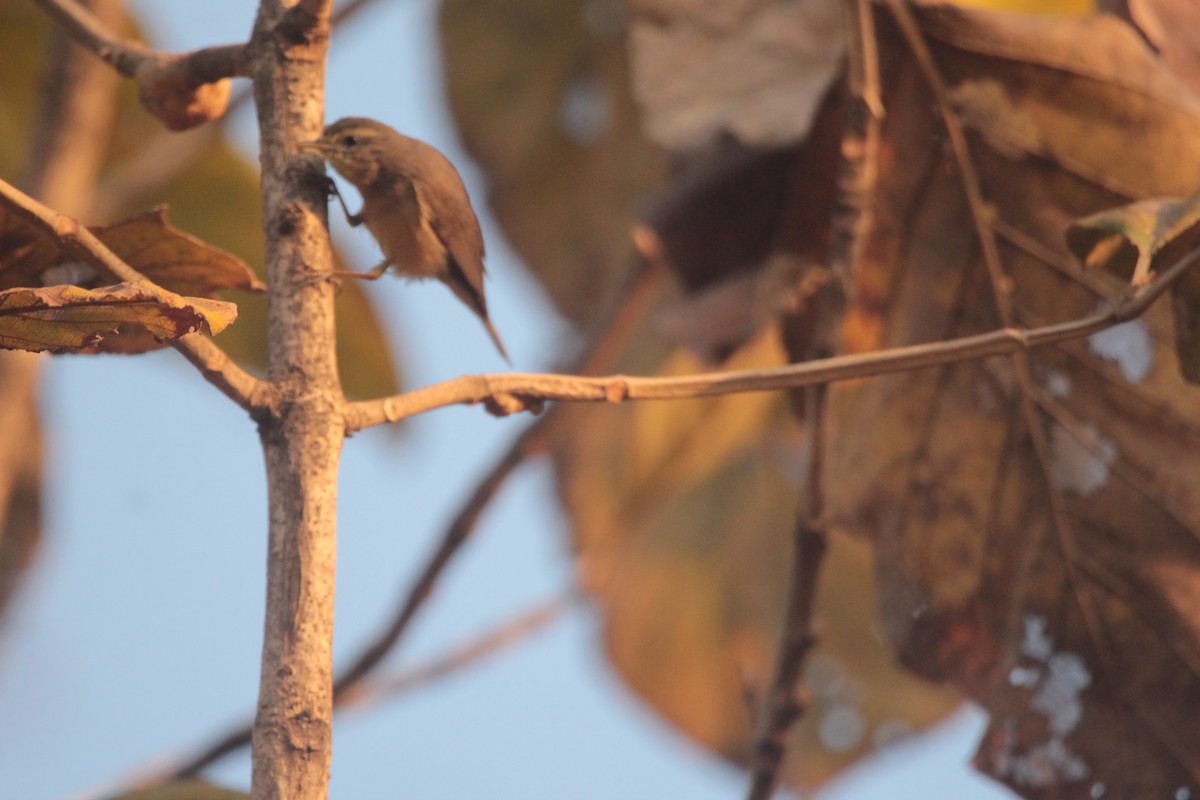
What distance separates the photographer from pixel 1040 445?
171 cm

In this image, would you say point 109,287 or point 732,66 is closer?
point 109,287

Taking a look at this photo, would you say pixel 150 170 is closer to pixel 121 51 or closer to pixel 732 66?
pixel 732 66

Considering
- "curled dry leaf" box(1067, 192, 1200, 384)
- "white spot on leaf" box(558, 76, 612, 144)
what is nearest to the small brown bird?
"curled dry leaf" box(1067, 192, 1200, 384)

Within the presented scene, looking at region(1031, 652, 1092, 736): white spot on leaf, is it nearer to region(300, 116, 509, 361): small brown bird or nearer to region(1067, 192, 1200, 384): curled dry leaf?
region(1067, 192, 1200, 384): curled dry leaf

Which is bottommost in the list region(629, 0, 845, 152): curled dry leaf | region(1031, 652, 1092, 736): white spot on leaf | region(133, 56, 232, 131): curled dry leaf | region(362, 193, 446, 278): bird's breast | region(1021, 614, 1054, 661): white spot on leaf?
region(1031, 652, 1092, 736): white spot on leaf

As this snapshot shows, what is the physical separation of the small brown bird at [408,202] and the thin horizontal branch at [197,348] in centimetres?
39

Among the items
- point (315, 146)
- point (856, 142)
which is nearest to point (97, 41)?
point (315, 146)

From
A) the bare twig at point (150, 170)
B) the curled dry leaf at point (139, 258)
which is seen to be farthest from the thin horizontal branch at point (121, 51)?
the bare twig at point (150, 170)

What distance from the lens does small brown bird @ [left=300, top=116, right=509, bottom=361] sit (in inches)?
55.5

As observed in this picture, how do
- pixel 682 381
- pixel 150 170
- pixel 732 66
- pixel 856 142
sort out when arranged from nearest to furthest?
pixel 682 381, pixel 856 142, pixel 732 66, pixel 150 170

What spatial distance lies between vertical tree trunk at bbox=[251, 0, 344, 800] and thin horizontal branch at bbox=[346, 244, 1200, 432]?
0.05m

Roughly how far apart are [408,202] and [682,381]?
0.56 metres

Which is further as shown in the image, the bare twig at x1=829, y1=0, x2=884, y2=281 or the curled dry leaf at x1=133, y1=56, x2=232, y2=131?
the bare twig at x1=829, y1=0, x2=884, y2=281

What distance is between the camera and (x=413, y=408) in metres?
0.99
